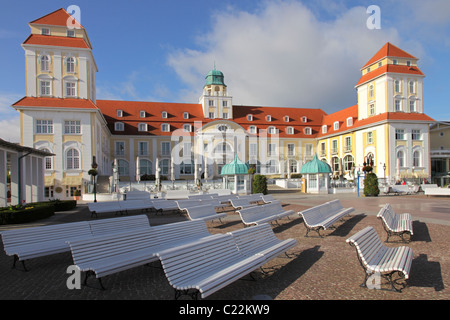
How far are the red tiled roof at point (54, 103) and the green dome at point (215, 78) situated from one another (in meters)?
25.8

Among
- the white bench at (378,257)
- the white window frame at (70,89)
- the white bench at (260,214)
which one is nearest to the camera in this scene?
the white bench at (378,257)

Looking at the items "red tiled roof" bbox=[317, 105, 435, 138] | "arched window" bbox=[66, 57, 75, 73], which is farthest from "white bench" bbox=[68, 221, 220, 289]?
"red tiled roof" bbox=[317, 105, 435, 138]

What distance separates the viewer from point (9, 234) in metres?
6.46

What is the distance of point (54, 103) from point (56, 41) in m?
6.48

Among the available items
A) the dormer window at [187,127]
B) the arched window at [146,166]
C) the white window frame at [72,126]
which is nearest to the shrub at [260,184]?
the white window frame at [72,126]

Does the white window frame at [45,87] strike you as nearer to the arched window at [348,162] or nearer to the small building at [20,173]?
the small building at [20,173]

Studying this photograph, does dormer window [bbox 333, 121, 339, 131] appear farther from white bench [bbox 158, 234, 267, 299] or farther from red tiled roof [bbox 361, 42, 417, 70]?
white bench [bbox 158, 234, 267, 299]

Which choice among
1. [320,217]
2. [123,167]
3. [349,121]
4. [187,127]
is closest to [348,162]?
[349,121]

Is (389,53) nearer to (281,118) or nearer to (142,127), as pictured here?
(281,118)

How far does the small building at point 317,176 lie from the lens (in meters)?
32.9

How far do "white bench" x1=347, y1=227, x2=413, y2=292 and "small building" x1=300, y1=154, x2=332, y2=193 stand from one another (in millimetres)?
27618

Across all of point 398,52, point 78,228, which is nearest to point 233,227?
point 78,228

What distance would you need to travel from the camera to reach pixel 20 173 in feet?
62.6
